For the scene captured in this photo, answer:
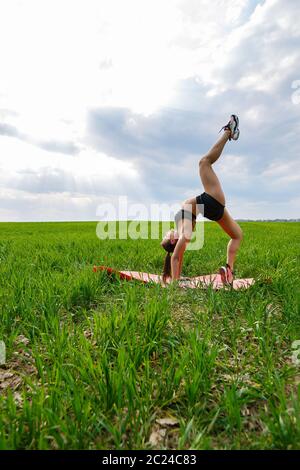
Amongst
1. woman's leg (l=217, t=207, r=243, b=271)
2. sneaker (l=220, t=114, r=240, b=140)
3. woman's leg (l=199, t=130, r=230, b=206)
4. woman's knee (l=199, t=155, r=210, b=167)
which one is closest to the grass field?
woman's leg (l=217, t=207, r=243, b=271)

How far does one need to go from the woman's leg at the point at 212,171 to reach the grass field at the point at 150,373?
1436 mm

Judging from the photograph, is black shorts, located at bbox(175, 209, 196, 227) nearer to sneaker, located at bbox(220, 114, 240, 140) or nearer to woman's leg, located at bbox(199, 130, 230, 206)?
woman's leg, located at bbox(199, 130, 230, 206)

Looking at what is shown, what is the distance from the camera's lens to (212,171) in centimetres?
422

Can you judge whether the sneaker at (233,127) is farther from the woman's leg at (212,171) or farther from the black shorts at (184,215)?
the black shorts at (184,215)

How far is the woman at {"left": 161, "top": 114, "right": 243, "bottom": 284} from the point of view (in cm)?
413

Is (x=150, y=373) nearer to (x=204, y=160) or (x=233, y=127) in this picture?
(x=204, y=160)

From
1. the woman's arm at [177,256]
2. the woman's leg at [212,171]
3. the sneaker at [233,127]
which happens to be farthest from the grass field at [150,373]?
the sneaker at [233,127]

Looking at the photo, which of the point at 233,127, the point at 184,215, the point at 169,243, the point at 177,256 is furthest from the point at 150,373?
the point at 233,127

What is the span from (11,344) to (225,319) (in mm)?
1870

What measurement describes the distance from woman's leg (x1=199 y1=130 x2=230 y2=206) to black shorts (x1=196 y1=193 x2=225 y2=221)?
0.17 ft

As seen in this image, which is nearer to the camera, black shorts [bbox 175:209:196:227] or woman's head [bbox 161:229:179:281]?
black shorts [bbox 175:209:196:227]

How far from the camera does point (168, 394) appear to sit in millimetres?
1786

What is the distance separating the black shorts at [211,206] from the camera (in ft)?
14.0
